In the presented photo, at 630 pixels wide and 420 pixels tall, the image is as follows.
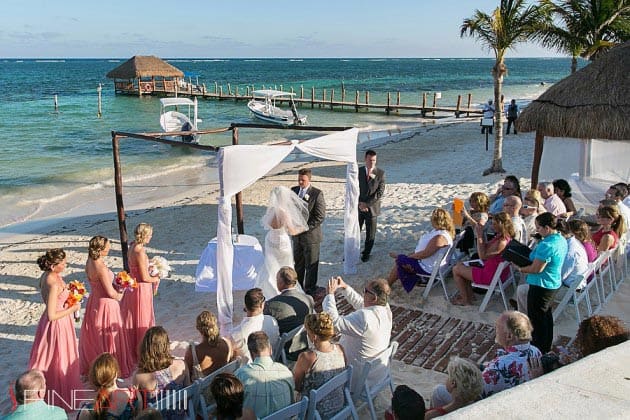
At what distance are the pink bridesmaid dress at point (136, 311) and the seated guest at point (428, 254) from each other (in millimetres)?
2852

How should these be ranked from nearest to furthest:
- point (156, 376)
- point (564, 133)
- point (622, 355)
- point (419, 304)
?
point (622, 355) → point (156, 376) → point (419, 304) → point (564, 133)

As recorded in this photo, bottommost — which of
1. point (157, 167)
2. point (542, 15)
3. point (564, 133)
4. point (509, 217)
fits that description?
point (157, 167)

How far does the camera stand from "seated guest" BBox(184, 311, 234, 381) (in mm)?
4184

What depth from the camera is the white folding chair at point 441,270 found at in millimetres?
6262

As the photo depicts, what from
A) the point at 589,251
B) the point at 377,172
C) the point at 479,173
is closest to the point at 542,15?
the point at 479,173

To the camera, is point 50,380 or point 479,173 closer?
point 50,380

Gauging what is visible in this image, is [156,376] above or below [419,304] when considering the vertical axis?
above

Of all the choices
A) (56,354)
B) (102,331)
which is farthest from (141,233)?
(56,354)

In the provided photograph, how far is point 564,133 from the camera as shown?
29.0 ft

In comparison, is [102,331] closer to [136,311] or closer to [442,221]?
[136,311]

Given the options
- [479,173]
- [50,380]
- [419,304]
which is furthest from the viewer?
[479,173]

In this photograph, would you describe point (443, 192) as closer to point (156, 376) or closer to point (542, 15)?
point (542, 15)

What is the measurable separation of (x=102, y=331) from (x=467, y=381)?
3330 millimetres

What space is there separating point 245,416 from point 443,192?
9628mm
